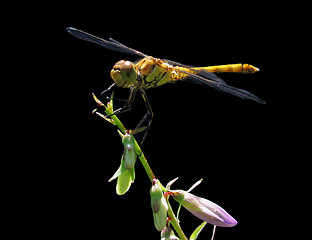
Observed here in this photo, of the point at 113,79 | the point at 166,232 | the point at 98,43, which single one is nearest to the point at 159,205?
the point at 166,232

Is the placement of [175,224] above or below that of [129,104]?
below

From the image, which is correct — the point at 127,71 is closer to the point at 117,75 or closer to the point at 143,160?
the point at 117,75

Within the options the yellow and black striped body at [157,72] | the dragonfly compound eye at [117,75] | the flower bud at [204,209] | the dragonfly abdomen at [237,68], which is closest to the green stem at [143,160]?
the flower bud at [204,209]

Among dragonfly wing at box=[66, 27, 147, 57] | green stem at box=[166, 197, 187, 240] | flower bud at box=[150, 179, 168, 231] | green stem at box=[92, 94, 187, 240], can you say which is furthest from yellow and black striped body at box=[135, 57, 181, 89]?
green stem at box=[166, 197, 187, 240]

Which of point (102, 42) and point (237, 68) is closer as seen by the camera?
point (102, 42)

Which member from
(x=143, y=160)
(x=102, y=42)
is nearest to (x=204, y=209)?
(x=143, y=160)

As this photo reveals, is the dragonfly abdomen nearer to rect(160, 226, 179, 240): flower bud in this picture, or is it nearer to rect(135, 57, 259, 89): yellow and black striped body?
rect(135, 57, 259, 89): yellow and black striped body

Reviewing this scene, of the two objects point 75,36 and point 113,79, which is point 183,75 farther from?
point 75,36
